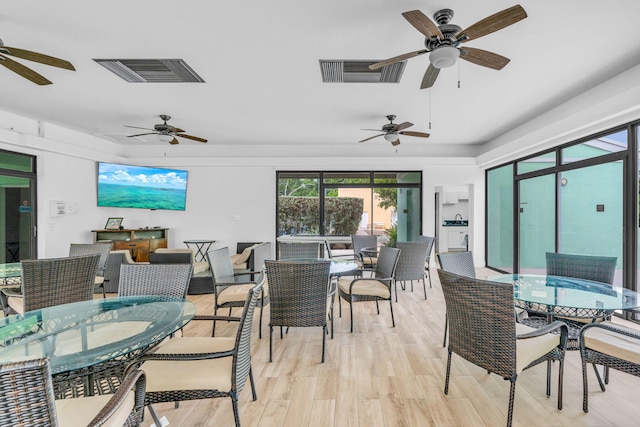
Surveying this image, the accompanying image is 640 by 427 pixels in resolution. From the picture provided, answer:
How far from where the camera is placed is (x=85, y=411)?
51.4 inches

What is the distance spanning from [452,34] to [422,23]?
0.56 meters

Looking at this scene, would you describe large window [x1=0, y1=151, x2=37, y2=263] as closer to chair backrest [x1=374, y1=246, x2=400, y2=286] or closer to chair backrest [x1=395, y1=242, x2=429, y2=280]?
chair backrest [x1=374, y1=246, x2=400, y2=286]

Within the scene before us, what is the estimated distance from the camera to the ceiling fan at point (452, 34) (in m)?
2.05

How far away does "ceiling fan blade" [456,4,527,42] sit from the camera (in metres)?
1.96

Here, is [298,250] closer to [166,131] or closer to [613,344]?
[166,131]

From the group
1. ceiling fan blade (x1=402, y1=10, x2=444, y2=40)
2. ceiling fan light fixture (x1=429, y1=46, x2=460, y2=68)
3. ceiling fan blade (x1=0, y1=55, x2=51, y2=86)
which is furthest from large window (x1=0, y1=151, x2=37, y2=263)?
ceiling fan light fixture (x1=429, y1=46, x2=460, y2=68)

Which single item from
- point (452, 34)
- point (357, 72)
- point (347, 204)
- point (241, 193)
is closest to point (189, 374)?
point (452, 34)

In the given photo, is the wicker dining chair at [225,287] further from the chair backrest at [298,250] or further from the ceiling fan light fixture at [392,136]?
the ceiling fan light fixture at [392,136]

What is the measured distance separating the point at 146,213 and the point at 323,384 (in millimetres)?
6726

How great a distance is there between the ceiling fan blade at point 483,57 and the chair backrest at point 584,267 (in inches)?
81.5

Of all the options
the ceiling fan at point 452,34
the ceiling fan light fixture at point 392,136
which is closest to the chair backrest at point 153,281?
the ceiling fan at point 452,34

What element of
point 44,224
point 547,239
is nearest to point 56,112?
point 44,224

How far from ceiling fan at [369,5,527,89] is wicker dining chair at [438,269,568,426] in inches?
65.8

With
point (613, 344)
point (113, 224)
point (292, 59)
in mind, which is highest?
point (292, 59)
